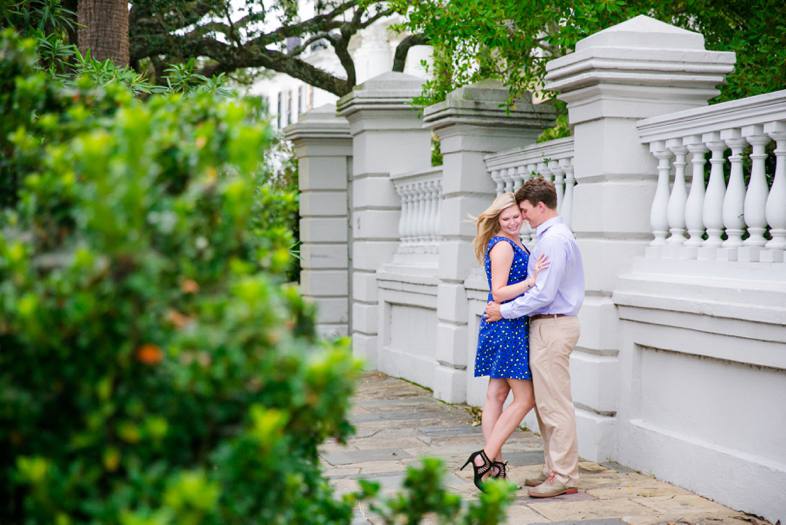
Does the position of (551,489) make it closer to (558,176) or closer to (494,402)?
(494,402)

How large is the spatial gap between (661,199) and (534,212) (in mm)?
972

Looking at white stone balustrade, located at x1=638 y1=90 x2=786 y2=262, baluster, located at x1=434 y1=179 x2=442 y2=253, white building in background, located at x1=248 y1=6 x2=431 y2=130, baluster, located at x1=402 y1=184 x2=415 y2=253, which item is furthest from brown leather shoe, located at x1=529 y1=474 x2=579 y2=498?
white building in background, located at x1=248 y1=6 x2=431 y2=130

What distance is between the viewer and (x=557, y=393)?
15.6ft

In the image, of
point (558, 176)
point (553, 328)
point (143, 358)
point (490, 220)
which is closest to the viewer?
point (143, 358)

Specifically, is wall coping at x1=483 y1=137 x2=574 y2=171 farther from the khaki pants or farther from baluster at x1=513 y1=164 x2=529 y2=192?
the khaki pants

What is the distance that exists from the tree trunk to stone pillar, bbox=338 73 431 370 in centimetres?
362

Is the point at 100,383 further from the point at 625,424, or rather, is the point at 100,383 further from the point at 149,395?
the point at 625,424

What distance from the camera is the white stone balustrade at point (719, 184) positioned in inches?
170

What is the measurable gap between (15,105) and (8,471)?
868 mm

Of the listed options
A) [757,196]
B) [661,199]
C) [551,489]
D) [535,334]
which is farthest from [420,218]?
[757,196]

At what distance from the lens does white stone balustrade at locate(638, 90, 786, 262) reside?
4.32 metres

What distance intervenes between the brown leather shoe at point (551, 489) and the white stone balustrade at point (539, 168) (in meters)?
2.18

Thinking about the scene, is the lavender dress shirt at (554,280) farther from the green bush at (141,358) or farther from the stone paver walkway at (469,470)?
the green bush at (141,358)

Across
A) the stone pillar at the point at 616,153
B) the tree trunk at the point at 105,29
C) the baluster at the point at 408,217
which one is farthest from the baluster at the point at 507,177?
the tree trunk at the point at 105,29
